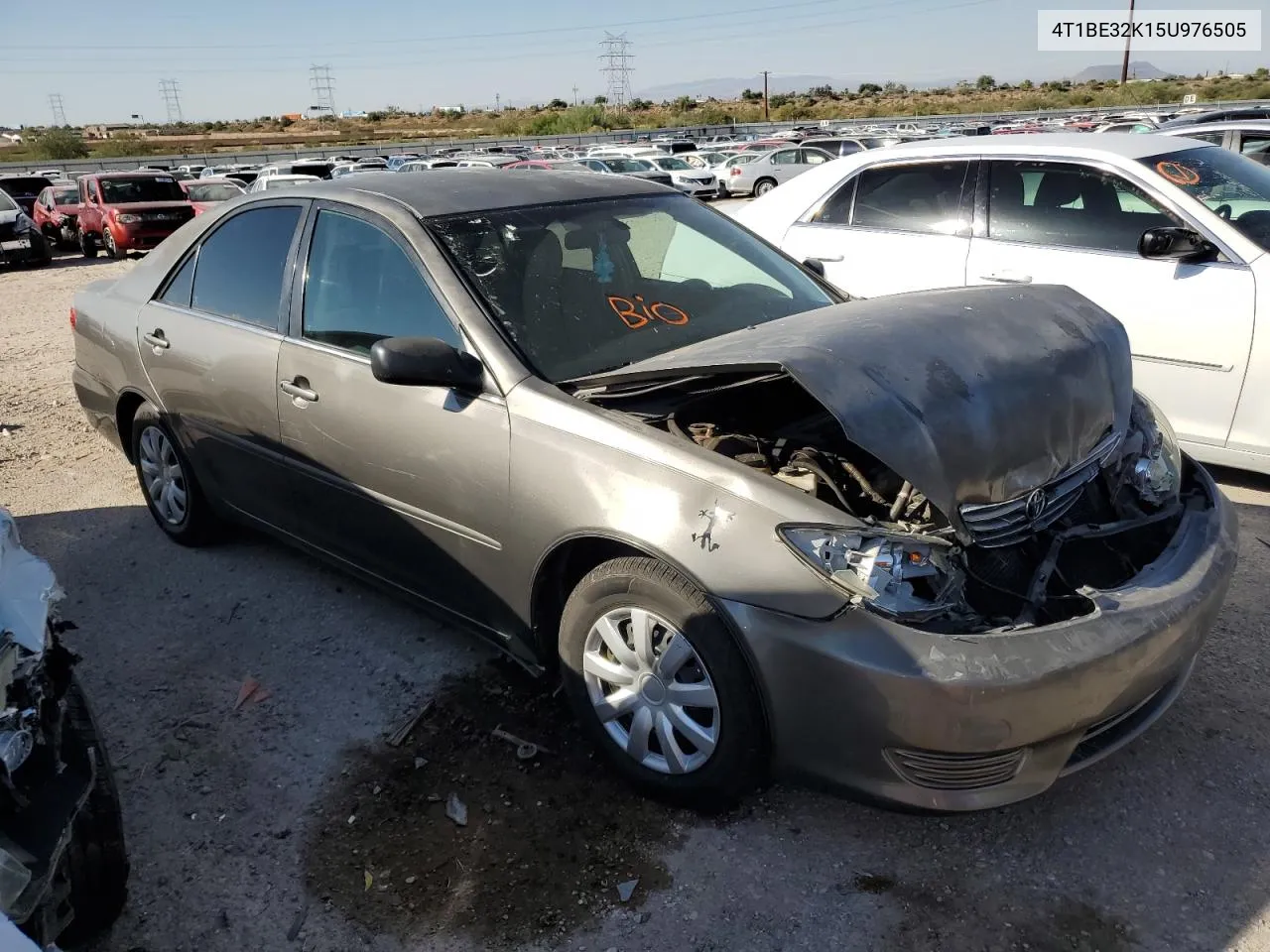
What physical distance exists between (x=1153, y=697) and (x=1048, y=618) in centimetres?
52

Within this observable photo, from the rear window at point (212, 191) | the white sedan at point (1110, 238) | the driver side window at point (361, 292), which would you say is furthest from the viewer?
the rear window at point (212, 191)

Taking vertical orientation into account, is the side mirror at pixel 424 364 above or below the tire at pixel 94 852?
above

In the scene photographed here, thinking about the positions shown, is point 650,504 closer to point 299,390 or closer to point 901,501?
point 901,501

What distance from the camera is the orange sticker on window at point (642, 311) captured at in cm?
333

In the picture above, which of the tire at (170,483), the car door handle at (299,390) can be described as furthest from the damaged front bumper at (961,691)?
the tire at (170,483)

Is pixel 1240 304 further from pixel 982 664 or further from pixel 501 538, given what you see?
pixel 501 538

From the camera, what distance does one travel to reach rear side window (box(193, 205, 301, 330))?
3.77 m

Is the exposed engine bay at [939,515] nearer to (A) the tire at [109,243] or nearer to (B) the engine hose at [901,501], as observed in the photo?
(B) the engine hose at [901,501]

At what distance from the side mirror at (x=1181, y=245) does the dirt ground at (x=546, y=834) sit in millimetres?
1742

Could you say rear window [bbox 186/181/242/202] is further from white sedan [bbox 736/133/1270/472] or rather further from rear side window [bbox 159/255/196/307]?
white sedan [bbox 736/133/1270/472]

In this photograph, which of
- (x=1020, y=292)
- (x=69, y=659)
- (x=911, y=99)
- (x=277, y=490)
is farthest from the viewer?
(x=911, y=99)

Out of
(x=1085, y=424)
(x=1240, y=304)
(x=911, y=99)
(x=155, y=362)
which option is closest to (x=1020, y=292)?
(x=1085, y=424)

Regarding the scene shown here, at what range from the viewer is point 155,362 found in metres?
4.34

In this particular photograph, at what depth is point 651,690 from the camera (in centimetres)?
266
